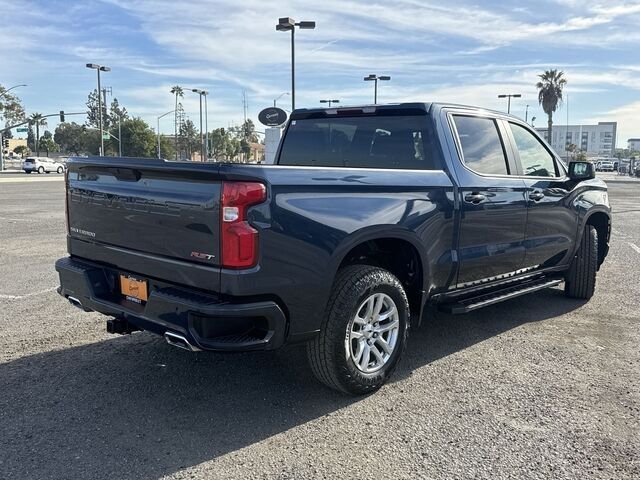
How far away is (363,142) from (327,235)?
1.62m

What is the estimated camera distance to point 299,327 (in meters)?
3.31

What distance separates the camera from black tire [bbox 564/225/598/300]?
6121mm

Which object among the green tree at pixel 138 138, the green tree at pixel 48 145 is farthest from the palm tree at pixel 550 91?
the green tree at pixel 48 145

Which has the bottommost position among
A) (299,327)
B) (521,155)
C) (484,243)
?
(299,327)

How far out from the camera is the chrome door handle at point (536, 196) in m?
5.09

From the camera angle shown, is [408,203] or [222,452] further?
[408,203]

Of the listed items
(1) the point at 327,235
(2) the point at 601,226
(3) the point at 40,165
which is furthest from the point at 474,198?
(3) the point at 40,165

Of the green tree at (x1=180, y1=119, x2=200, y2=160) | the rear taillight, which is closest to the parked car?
the green tree at (x1=180, y1=119, x2=200, y2=160)

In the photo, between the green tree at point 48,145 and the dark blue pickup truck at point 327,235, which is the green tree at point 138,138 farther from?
the dark blue pickup truck at point 327,235

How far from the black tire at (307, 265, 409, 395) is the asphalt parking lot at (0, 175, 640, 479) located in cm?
16

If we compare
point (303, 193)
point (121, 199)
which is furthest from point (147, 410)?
point (303, 193)

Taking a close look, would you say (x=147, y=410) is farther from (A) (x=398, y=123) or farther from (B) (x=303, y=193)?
(A) (x=398, y=123)

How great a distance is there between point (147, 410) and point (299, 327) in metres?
1.11

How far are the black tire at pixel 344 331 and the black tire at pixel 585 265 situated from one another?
3.26 metres
